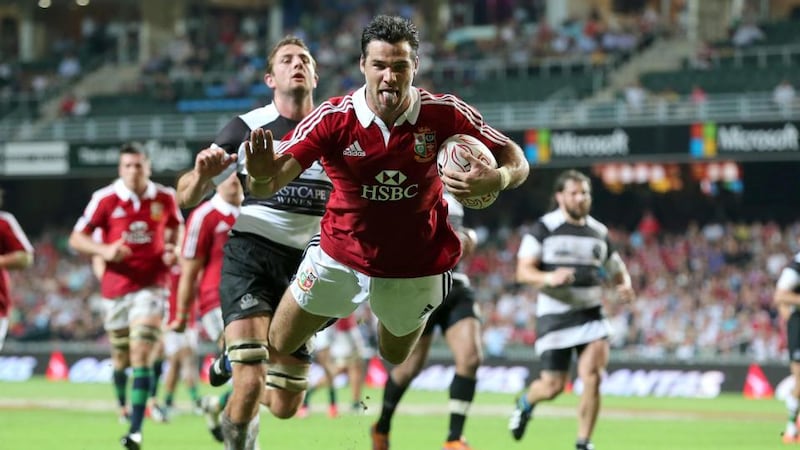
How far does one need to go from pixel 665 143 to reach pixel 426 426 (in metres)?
14.2

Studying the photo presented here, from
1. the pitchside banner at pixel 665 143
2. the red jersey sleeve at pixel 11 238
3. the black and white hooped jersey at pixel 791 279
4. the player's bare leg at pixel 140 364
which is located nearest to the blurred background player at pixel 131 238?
the player's bare leg at pixel 140 364

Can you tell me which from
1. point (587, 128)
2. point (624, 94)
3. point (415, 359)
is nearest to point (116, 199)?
point (415, 359)

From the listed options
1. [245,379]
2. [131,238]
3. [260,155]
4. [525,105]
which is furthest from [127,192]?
[525,105]

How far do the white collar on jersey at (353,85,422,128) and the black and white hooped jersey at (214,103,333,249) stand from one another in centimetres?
155

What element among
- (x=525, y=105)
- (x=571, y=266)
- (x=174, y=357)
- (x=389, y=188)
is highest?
(x=525, y=105)

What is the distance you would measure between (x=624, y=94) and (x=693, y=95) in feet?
6.47

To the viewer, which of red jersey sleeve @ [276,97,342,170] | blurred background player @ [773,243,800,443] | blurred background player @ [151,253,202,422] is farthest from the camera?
blurred background player @ [151,253,202,422]

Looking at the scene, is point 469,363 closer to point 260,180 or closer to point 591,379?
point 591,379

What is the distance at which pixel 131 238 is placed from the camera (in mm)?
13234

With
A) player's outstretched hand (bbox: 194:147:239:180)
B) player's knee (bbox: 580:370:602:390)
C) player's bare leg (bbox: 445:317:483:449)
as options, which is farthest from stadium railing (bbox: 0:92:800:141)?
player's outstretched hand (bbox: 194:147:239:180)

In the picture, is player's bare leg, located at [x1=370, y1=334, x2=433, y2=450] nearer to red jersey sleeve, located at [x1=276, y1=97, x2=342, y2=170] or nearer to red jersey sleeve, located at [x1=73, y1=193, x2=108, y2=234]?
red jersey sleeve, located at [x1=276, y1=97, x2=342, y2=170]

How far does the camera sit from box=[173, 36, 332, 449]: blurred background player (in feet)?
27.8

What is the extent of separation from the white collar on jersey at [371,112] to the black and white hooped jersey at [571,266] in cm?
481

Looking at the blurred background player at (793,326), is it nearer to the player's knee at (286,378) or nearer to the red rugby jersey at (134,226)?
the red rugby jersey at (134,226)
